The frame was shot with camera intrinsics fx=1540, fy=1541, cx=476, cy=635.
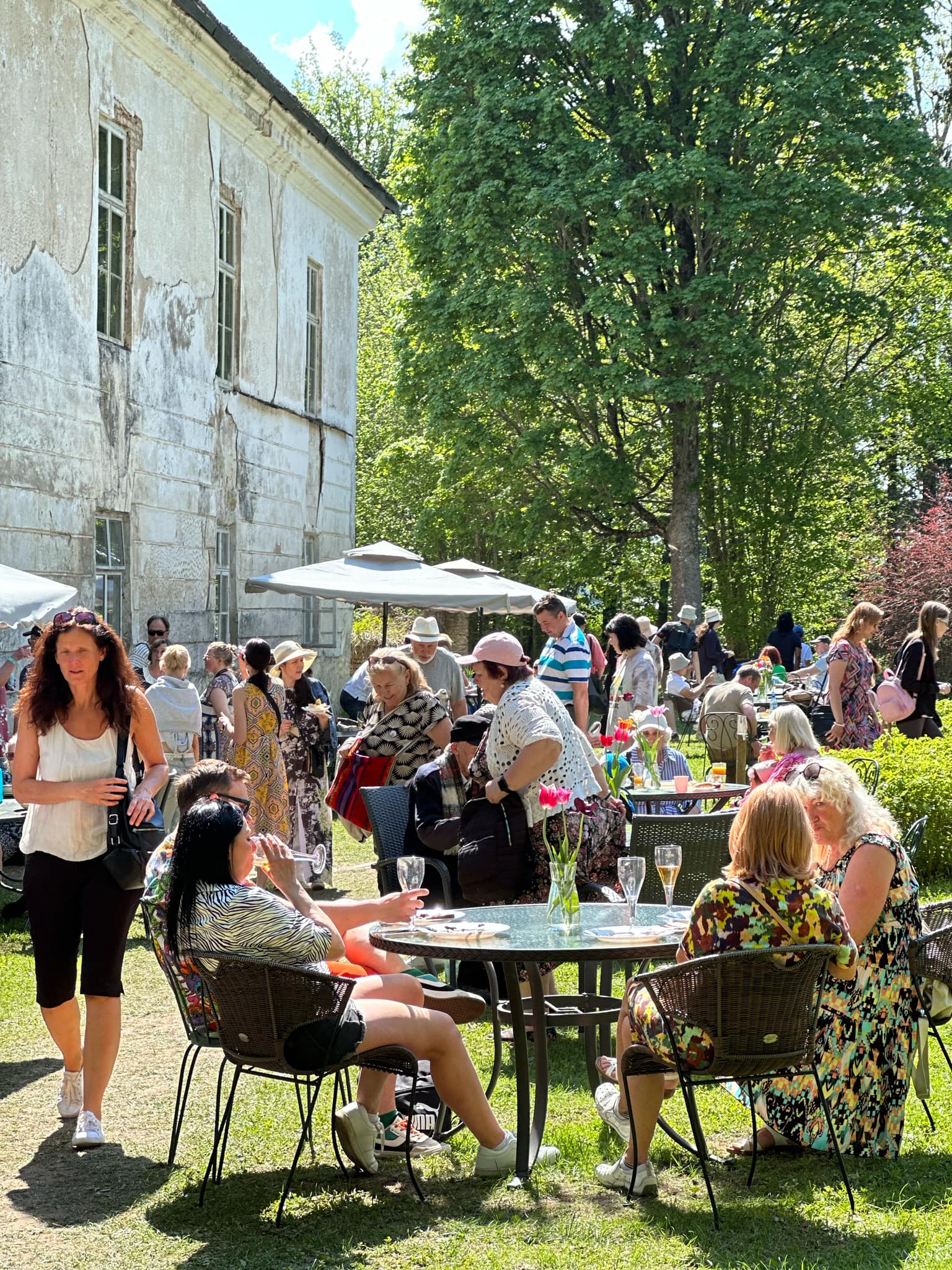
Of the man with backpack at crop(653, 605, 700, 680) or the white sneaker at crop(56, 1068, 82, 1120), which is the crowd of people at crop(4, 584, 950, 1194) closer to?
the white sneaker at crop(56, 1068, 82, 1120)

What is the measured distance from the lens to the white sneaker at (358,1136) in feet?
17.4

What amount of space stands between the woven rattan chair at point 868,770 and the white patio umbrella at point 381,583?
19.8 feet

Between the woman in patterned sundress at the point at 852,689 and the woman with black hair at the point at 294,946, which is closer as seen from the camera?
the woman with black hair at the point at 294,946

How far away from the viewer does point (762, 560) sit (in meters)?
30.9

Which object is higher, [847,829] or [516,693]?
[516,693]

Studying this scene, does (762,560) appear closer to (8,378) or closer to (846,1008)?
(8,378)

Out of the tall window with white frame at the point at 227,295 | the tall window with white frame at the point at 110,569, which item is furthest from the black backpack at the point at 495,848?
the tall window with white frame at the point at 227,295

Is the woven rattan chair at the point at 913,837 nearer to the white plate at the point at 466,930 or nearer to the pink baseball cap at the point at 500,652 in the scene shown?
the pink baseball cap at the point at 500,652

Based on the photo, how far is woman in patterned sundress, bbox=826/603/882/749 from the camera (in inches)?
493

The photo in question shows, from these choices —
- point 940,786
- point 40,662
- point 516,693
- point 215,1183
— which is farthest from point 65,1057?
point 940,786

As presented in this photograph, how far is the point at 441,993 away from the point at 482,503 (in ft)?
88.1

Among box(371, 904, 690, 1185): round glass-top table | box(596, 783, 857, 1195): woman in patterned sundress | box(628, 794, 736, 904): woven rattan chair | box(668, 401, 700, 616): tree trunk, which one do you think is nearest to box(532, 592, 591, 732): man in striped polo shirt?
→ box(628, 794, 736, 904): woven rattan chair

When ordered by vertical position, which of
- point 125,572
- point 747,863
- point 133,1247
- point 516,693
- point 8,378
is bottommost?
point 133,1247

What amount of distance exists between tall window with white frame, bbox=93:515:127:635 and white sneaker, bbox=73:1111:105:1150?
9713 millimetres
